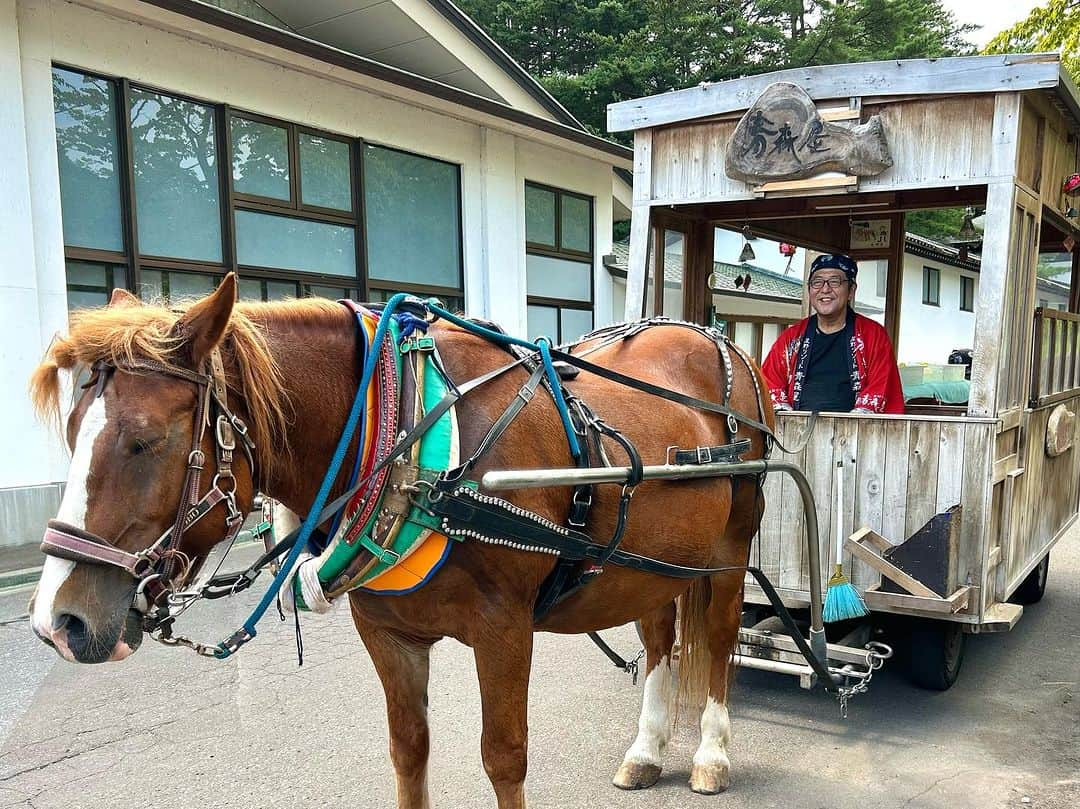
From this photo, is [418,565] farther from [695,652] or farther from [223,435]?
[695,652]

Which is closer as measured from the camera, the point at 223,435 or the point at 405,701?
the point at 223,435

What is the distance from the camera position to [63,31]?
22.5ft

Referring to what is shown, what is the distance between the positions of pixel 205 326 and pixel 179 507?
0.36 metres

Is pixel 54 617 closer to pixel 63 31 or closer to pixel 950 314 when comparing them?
pixel 63 31

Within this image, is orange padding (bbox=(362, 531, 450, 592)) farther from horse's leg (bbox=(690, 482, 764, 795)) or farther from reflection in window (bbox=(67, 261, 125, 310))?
reflection in window (bbox=(67, 261, 125, 310))

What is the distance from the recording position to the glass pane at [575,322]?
12.7m

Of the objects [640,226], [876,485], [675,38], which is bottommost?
[876,485]

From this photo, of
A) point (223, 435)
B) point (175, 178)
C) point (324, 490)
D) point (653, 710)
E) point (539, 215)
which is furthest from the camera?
point (539, 215)

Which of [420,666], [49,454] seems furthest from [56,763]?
[49,454]

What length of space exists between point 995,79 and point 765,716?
9.62 feet

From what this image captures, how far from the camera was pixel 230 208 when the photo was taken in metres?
8.25

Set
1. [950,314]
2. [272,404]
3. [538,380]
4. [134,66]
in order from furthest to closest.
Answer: [950,314], [134,66], [538,380], [272,404]

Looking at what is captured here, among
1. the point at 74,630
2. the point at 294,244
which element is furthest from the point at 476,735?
the point at 294,244

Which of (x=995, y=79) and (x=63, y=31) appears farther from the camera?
(x=63, y=31)
